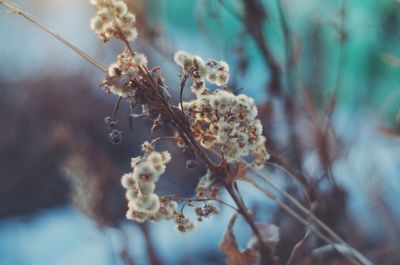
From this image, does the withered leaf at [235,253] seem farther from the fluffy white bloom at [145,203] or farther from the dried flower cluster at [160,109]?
the fluffy white bloom at [145,203]

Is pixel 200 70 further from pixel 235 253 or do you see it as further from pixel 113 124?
pixel 235 253

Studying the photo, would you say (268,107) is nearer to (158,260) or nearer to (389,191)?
(389,191)

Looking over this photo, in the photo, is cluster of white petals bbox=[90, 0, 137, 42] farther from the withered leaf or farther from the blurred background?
the withered leaf

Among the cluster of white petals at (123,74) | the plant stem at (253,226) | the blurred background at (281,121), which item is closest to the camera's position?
the cluster of white petals at (123,74)

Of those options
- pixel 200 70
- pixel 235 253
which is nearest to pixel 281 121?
pixel 235 253

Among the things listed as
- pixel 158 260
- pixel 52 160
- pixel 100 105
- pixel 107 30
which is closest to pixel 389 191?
pixel 158 260

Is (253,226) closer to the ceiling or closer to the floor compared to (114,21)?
closer to the floor

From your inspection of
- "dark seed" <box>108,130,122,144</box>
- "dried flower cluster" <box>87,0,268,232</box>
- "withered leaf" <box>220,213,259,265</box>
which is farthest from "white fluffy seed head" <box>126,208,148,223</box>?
"withered leaf" <box>220,213,259,265</box>

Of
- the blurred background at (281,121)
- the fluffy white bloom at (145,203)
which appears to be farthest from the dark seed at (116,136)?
the blurred background at (281,121)
